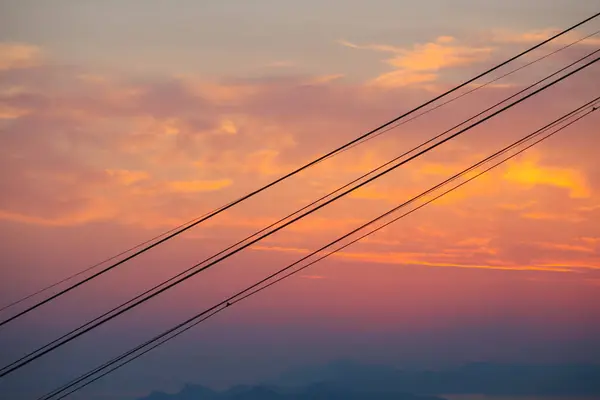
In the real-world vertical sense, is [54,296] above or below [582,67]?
below

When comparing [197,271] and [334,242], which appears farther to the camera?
[334,242]

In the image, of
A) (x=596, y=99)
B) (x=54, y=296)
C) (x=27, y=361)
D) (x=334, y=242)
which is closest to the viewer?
(x=27, y=361)

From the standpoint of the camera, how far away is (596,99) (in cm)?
2195

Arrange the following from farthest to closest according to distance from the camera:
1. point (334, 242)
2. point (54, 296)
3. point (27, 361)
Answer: point (334, 242) < point (54, 296) < point (27, 361)

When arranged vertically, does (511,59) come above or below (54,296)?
above

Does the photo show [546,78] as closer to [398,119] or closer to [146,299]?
[398,119]

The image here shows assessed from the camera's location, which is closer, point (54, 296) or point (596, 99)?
point (54, 296)

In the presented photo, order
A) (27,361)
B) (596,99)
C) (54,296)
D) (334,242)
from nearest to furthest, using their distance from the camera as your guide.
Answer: (27,361), (54,296), (334,242), (596,99)

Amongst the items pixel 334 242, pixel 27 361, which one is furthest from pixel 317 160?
pixel 27 361

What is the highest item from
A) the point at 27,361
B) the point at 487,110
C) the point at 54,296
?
the point at 487,110

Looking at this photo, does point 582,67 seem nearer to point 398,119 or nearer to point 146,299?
point 398,119

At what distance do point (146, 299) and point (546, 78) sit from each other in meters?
10.2

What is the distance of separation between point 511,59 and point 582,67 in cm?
176

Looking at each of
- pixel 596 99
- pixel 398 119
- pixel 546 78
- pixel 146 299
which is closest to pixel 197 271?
pixel 146 299
